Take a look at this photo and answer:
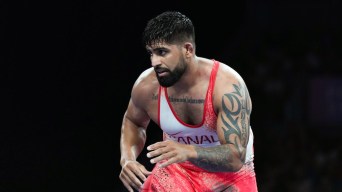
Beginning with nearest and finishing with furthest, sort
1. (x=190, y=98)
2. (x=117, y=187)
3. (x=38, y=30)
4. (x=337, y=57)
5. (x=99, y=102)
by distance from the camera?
(x=190, y=98) < (x=38, y=30) < (x=99, y=102) < (x=117, y=187) < (x=337, y=57)

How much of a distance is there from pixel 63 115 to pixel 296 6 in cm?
331

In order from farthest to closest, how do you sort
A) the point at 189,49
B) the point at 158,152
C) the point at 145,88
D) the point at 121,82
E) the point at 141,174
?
the point at 121,82, the point at 145,88, the point at 189,49, the point at 141,174, the point at 158,152

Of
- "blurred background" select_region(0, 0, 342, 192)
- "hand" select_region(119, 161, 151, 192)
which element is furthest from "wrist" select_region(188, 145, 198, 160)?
"blurred background" select_region(0, 0, 342, 192)

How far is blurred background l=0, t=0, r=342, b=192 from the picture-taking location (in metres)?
5.01

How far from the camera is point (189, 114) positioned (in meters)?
3.15

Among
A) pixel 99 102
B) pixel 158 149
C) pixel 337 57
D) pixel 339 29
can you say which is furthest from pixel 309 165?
pixel 158 149

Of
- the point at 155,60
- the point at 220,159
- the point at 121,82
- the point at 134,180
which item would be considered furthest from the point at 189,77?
the point at 121,82

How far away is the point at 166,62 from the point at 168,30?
0.48 feet

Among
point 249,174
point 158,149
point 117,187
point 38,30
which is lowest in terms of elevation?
point 117,187

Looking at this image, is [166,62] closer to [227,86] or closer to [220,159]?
[227,86]

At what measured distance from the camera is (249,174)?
3301 millimetres

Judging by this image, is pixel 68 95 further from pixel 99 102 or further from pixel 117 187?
pixel 117 187

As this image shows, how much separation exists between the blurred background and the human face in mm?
2187

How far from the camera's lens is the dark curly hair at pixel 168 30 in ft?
9.71
